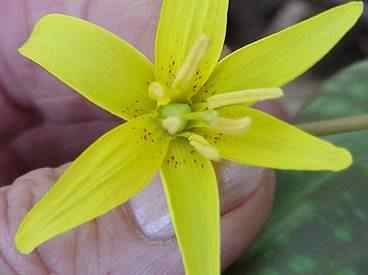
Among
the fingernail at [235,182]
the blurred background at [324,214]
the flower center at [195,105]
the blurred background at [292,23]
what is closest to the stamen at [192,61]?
the flower center at [195,105]

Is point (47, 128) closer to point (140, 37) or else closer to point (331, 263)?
point (140, 37)

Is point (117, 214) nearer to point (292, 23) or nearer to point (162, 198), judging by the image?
point (162, 198)

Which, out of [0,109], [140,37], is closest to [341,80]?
[140,37]

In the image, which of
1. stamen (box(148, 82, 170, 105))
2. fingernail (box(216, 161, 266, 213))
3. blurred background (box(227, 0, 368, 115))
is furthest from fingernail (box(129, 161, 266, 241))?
blurred background (box(227, 0, 368, 115))

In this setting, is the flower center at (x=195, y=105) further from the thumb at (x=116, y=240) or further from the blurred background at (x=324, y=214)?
the blurred background at (x=324, y=214)

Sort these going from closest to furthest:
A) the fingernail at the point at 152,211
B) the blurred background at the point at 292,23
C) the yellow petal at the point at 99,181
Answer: the yellow petal at the point at 99,181
the fingernail at the point at 152,211
the blurred background at the point at 292,23

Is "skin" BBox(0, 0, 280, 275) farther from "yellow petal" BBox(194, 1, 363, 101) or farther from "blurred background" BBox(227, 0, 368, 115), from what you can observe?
"blurred background" BBox(227, 0, 368, 115)
